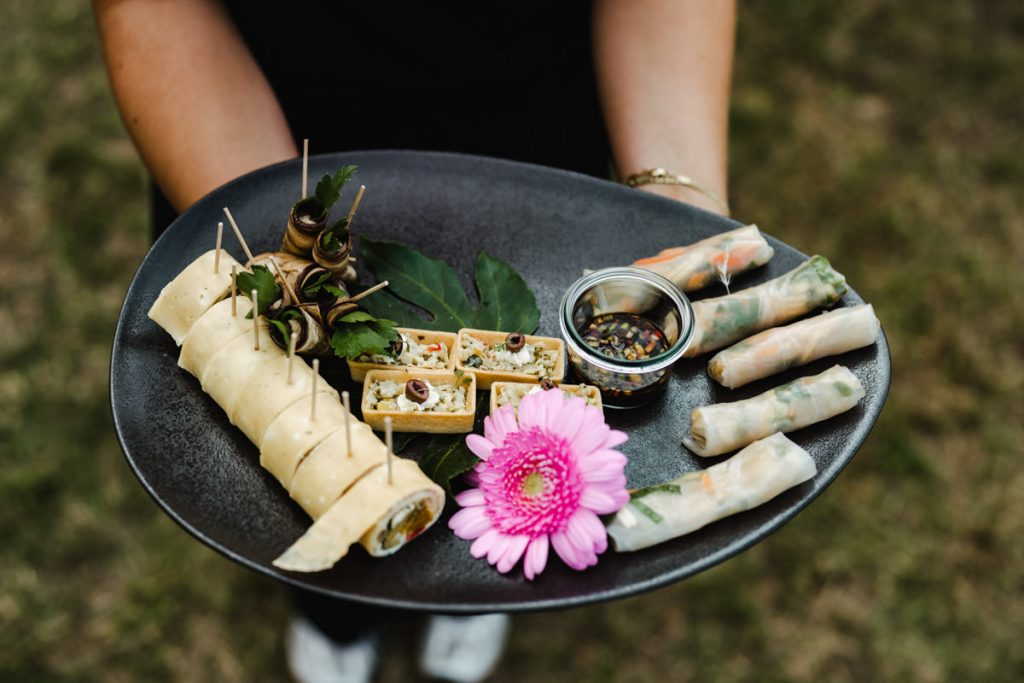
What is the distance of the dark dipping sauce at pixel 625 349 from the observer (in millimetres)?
1828

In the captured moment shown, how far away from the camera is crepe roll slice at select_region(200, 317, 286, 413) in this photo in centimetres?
174

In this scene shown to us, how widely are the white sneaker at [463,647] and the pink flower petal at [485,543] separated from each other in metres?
1.35

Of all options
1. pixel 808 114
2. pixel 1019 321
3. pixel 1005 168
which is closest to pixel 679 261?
pixel 1019 321

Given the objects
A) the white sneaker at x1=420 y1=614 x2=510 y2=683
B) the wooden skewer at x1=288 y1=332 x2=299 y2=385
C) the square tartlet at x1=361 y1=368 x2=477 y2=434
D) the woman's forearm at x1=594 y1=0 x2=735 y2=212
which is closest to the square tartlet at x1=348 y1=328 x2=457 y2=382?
the square tartlet at x1=361 y1=368 x2=477 y2=434

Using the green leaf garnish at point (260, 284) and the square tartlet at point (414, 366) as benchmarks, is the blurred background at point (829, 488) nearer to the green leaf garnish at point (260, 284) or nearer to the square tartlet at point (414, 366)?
the square tartlet at point (414, 366)

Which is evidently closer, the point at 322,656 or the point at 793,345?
the point at 793,345

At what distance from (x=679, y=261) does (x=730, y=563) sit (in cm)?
161

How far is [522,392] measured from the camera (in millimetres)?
1854

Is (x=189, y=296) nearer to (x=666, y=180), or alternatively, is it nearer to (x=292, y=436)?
(x=292, y=436)

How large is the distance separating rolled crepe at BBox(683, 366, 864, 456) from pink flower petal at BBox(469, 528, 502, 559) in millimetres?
461

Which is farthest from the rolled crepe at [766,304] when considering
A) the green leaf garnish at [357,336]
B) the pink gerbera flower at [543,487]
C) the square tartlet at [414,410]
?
the green leaf garnish at [357,336]

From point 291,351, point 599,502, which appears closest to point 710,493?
point 599,502

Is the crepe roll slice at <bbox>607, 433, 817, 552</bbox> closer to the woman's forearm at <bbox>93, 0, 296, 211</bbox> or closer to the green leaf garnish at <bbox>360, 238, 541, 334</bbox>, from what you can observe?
the green leaf garnish at <bbox>360, 238, 541, 334</bbox>

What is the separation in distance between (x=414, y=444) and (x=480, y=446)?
0.17m
